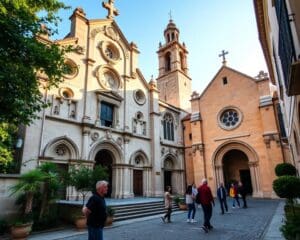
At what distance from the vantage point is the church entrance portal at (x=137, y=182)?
70.6 ft

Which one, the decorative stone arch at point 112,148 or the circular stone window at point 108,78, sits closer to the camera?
the decorative stone arch at point 112,148

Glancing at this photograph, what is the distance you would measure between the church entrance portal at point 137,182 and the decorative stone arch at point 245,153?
8307mm

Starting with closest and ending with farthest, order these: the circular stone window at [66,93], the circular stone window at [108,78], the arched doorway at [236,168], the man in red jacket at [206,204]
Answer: the man in red jacket at [206,204], the circular stone window at [66,93], the circular stone window at [108,78], the arched doorway at [236,168]

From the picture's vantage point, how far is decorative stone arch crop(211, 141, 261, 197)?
22.5 metres

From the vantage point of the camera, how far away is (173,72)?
119 ft

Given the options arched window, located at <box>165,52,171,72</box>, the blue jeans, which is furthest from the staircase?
arched window, located at <box>165,52,171,72</box>

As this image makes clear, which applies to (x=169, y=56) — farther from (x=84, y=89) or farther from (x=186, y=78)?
(x=84, y=89)

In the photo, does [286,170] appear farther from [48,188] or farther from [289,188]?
[48,188]

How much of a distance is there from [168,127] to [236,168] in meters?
9.20

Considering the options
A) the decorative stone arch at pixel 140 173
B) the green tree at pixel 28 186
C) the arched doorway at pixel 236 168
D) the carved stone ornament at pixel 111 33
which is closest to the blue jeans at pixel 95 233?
the green tree at pixel 28 186

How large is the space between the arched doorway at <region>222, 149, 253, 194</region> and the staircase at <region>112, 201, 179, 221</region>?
42.8 ft

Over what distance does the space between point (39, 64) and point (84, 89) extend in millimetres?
9775

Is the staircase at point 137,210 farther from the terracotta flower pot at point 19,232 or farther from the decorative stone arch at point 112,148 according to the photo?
the decorative stone arch at point 112,148

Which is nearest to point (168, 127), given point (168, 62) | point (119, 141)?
point (119, 141)
